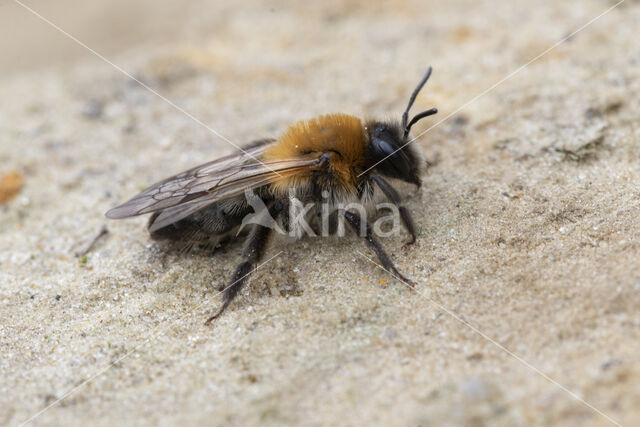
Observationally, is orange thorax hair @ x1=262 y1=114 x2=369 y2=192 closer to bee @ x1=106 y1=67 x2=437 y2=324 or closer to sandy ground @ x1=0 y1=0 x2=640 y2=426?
bee @ x1=106 y1=67 x2=437 y2=324

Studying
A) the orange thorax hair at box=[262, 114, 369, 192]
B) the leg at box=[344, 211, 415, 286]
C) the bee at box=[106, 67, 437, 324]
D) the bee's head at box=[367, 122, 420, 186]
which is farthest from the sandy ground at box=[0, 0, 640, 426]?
the orange thorax hair at box=[262, 114, 369, 192]

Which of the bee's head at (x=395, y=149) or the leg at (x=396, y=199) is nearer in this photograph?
the leg at (x=396, y=199)

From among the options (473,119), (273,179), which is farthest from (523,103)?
(273,179)

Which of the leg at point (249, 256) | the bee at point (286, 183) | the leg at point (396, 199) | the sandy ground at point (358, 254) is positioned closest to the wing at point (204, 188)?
the bee at point (286, 183)

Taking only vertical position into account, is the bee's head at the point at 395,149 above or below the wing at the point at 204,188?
below

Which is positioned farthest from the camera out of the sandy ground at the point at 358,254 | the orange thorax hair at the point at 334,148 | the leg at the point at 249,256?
the orange thorax hair at the point at 334,148

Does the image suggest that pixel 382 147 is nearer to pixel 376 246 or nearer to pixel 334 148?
pixel 334 148

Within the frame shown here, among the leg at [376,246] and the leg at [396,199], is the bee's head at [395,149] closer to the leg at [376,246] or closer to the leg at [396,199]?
the leg at [396,199]

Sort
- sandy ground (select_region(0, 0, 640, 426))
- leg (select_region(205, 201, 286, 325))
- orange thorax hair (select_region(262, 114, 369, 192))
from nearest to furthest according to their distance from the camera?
sandy ground (select_region(0, 0, 640, 426)) < leg (select_region(205, 201, 286, 325)) < orange thorax hair (select_region(262, 114, 369, 192))
